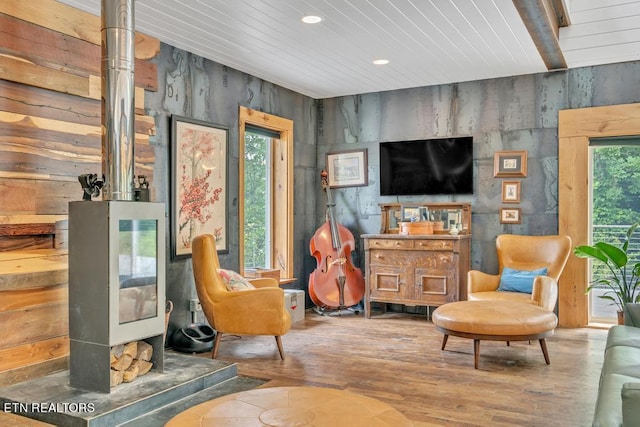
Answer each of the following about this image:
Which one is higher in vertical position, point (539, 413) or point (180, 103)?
point (180, 103)

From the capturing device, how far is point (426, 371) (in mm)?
3826

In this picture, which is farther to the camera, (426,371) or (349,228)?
(349,228)

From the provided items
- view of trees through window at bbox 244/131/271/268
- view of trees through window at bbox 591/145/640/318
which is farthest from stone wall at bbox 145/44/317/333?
view of trees through window at bbox 591/145/640/318

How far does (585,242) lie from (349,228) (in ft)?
8.40

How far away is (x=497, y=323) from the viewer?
3.76 m

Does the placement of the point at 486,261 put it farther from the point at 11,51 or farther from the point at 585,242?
the point at 11,51

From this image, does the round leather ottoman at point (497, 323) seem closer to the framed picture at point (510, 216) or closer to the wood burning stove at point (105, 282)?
the framed picture at point (510, 216)

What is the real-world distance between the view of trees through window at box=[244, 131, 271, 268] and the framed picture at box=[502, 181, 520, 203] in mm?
2538

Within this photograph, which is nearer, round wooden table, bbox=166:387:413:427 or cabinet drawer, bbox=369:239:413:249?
round wooden table, bbox=166:387:413:427

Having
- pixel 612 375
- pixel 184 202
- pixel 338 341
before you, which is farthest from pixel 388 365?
pixel 184 202

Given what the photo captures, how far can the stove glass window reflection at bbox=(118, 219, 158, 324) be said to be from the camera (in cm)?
288

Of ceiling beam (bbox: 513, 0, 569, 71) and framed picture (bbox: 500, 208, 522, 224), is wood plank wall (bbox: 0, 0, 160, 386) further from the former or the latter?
framed picture (bbox: 500, 208, 522, 224)

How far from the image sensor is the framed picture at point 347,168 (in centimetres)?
646

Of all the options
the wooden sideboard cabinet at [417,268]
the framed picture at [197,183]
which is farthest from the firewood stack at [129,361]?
the wooden sideboard cabinet at [417,268]
